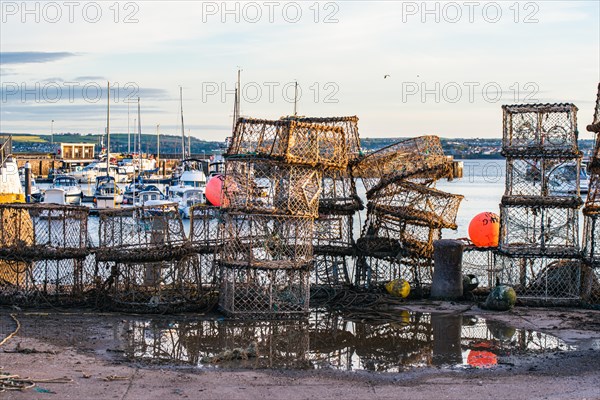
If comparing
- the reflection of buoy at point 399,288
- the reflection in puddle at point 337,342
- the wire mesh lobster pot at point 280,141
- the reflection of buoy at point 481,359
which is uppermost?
the wire mesh lobster pot at point 280,141

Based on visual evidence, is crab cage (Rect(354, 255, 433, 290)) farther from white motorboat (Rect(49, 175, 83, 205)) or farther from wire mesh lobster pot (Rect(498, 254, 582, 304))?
white motorboat (Rect(49, 175, 83, 205))

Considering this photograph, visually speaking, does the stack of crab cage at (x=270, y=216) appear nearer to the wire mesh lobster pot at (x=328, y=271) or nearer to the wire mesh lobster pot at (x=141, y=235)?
the wire mesh lobster pot at (x=141, y=235)

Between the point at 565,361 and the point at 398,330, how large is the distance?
2.43 metres

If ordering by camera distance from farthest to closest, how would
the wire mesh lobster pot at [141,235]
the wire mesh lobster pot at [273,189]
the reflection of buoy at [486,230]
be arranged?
the reflection of buoy at [486,230] → the wire mesh lobster pot at [141,235] → the wire mesh lobster pot at [273,189]

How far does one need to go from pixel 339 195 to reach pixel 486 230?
2.76 metres

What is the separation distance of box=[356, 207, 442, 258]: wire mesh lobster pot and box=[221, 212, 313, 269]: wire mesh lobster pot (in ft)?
6.81

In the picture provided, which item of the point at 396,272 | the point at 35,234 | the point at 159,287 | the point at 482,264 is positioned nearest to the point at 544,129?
the point at 482,264

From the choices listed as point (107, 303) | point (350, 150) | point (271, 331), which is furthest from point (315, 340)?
point (350, 150)

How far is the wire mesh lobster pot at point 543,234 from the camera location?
13227mm

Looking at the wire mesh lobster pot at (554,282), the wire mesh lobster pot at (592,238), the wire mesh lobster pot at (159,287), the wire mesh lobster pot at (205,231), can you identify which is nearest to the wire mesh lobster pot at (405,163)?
the wire mesh lobster pot at (554,282)

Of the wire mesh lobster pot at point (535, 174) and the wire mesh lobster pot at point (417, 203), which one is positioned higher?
the wire mesh lobster pot at point (535, 174)

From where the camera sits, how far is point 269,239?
479 inches

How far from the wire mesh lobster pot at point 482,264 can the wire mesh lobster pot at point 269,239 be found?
323 cm

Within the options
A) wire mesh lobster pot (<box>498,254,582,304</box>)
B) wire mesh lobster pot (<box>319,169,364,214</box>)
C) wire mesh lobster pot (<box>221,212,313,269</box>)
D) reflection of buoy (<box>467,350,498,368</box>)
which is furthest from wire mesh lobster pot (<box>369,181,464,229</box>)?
reflection of buoy (<box>467,350,498,368</box>)
